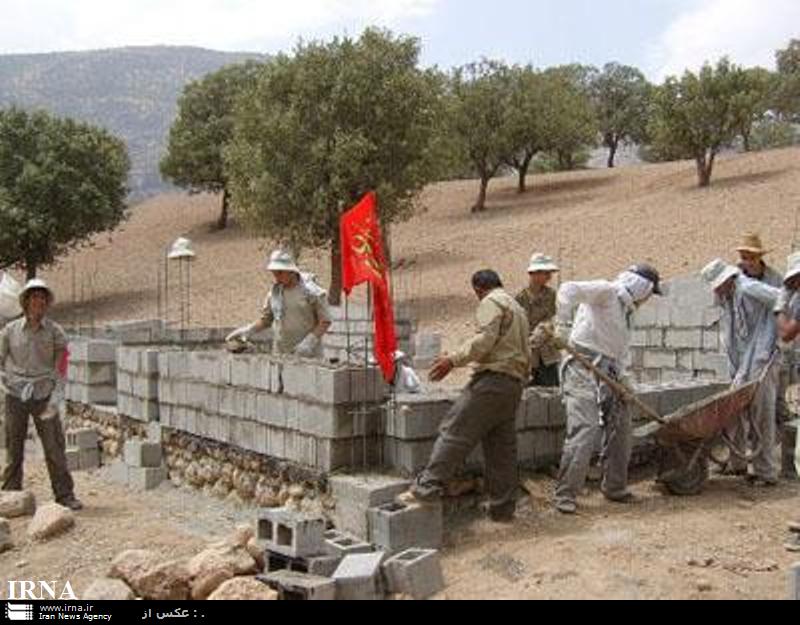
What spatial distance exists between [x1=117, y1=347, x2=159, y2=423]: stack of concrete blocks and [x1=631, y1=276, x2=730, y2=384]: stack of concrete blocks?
5181 millimetres

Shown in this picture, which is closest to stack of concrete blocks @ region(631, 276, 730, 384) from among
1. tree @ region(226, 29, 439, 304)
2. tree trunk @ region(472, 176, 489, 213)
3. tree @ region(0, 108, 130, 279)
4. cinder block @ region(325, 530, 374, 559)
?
cinder block @ region(325, 530, 374, 559)

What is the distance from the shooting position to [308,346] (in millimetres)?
7949

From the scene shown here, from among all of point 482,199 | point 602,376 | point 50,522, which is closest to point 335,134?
point 50,522

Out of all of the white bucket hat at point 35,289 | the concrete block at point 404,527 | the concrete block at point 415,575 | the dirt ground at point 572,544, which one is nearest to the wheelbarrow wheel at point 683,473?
the dirt ground at point 572,544

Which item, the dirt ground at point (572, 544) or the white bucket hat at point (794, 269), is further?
the white bucket hat at point (794, 269)

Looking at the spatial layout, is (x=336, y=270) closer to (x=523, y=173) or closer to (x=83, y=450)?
(x=83, y=450)

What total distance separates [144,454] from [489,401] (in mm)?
3969

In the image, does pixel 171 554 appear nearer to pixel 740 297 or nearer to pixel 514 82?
pixel 740 297

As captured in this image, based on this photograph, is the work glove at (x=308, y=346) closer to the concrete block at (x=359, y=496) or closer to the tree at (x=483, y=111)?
the concrete block at (x=359, y=496)

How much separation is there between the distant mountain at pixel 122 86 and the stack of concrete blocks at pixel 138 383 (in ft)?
326

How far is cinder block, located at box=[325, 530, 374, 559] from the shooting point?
5.50 meters

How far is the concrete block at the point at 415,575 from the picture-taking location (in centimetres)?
504

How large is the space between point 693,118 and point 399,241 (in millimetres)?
10312

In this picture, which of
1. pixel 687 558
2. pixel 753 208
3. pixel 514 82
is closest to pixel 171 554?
pixel 687 558
